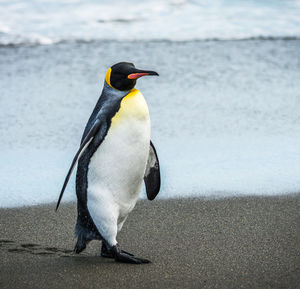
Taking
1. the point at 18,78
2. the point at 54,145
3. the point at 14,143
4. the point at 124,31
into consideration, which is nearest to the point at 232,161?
the point at 54,145

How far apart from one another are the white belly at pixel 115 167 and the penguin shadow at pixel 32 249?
0.21m

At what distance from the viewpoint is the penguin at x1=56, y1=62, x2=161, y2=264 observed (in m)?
2.41

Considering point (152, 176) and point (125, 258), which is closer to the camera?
→ point (125, 258)

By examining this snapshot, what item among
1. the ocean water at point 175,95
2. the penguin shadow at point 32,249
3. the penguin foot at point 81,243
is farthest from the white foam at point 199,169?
the penguin foot at point 81,243

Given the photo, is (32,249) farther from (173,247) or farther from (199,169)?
(199,169)

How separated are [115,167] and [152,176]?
373 millimetres

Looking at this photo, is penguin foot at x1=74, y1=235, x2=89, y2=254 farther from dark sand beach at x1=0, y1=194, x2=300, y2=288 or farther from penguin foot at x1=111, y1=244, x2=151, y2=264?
penguin foot at x1=111, y1=244, x2=151, y2=264

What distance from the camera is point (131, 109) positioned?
2418mm

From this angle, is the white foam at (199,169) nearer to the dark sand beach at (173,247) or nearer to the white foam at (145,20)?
the dark sand beach at (173,247)

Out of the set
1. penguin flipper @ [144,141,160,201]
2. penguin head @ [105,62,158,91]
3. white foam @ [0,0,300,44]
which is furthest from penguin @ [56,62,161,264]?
white foam @ [0,0,300,44]

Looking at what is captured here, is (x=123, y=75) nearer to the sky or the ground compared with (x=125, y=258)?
nearer to the sky

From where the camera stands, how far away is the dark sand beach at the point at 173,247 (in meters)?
2.21

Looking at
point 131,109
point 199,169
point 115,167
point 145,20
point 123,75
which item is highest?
point 123,75

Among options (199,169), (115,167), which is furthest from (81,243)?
(199,169)
